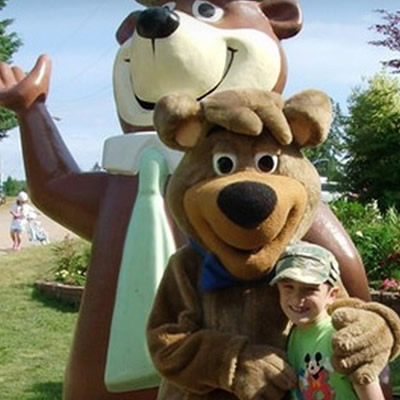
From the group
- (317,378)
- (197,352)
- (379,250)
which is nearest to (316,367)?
(317,378)

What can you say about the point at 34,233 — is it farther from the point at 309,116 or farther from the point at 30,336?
the point at 309,116

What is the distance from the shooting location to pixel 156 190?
10.7 ft

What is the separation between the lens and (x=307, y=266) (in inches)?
85.9

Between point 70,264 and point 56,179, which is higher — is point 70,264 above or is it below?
below

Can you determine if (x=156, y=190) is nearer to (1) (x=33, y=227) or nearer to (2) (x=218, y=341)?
(2) (x=218, y=341)

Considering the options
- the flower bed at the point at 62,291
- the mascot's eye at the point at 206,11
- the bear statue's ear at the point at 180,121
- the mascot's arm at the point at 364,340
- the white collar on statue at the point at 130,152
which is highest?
the mascot's eye at the point at 206,11

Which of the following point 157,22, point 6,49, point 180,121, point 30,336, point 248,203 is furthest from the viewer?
point 6,49

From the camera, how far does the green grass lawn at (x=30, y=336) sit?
5375 millimetres

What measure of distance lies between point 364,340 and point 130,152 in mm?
1517

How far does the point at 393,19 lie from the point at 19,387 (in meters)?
10.5

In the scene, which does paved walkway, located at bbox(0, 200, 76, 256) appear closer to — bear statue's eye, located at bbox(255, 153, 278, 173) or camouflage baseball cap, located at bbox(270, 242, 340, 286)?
bear statue's eye, located at bbox(255, 153, 278, 173)

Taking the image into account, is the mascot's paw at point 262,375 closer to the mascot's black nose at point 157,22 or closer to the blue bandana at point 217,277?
the blue bandana at point 217,277

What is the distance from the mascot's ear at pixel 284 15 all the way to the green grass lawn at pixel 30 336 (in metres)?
2.34

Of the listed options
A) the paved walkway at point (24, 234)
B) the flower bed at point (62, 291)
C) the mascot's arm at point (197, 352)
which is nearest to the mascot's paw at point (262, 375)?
the mascot's arm at point (197, 352)
